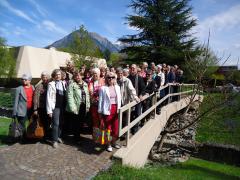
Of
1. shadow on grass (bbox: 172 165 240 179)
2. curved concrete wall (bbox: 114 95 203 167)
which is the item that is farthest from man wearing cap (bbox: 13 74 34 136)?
shadow on grass (bbox: 172 165 240 179)

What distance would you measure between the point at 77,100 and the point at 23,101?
1327 millimetres

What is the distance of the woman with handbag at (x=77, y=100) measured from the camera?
21.4 feet

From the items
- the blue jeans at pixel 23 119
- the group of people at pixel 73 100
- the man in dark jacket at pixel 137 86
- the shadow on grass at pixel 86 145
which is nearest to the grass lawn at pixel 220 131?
the man in dark jacket at pixel 137 86

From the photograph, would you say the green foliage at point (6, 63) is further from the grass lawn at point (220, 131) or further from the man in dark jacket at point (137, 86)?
the man in dark jacket at point (137, 86)

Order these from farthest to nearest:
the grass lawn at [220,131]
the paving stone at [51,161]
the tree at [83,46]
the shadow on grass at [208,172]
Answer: the tree at [83,46] < the grass lawn at [220,131] < the shadow on grass at [208,172] < the paving stone at [51,161]

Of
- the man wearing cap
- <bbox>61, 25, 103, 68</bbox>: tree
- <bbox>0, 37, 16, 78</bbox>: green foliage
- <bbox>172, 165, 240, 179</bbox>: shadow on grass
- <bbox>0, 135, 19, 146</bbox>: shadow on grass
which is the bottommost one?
<bbox>172, 165, 240, 179</bbox>: shadow on grass

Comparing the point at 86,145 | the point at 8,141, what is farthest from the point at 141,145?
the point at 8,141

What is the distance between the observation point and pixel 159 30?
28344 millimetres

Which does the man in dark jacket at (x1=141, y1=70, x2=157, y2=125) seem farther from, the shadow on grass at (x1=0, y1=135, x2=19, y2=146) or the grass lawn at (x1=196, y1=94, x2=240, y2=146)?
the grass lawn at (x1=196, y1=94, x2=240, y2=146)

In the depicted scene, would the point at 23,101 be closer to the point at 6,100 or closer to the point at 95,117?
the point at 95,117

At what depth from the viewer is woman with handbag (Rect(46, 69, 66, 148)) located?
6.39 m

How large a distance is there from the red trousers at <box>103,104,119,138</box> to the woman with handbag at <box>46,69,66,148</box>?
122 cm

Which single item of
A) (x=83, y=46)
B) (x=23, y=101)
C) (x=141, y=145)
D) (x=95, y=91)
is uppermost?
(x=83, y=46)

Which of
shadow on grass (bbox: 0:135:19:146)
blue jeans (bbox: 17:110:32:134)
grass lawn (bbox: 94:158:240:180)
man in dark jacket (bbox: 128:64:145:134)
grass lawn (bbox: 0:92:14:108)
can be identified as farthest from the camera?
grass lawn (bbox: 0:92:14:108)
